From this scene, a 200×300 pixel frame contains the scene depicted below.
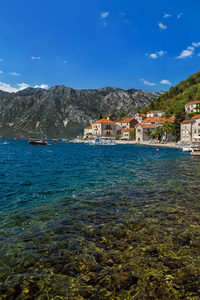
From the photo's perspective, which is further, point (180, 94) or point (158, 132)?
point (180, 94)

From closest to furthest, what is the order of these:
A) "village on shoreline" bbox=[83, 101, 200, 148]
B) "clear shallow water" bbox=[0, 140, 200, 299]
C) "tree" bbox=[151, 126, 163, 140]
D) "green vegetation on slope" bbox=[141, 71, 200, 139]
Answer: "clear shallow water" bbox=[0, 140, 200, 299] < "village on shoreline" bbox=[83, 101, 200, 148] < "tree" bbox=[151, 126, 163, 140] < "green vegetation on slope" bbox=[141, 71, 200, 139]

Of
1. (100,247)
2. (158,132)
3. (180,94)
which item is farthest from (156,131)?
(100,247)

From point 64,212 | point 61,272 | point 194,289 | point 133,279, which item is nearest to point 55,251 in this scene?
point 61,272

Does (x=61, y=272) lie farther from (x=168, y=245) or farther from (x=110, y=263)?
(x=168, y=245)

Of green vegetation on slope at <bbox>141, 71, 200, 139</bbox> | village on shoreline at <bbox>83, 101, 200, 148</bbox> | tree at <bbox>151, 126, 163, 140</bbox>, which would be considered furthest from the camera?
green vegetation on slope at <bbox>141, 71, 200, 139</bbox>

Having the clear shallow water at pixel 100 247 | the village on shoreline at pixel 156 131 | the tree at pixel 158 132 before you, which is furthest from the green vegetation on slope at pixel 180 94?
the clear shallow water at pixel 100 247

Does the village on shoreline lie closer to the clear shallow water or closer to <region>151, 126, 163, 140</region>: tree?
<region>151, 126, 163, 140</region>: tree

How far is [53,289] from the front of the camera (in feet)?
15.2

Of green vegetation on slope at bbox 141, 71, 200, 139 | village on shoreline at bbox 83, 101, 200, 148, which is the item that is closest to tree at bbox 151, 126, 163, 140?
village on shoreline at bbox 83, 101, 200, 148

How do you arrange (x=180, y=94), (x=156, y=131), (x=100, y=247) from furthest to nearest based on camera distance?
1. (x=180, y=94)
2. (x=156, y=131)
3. (x=100, y=247)

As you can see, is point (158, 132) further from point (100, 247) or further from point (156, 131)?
point (100, 247)

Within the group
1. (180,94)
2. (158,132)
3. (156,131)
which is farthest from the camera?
(180,94)

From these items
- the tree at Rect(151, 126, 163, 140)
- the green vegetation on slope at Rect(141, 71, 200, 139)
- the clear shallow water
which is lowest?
the clear shallow water

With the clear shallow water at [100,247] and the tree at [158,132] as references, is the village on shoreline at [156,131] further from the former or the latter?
the clear shallow water at [100,247]
